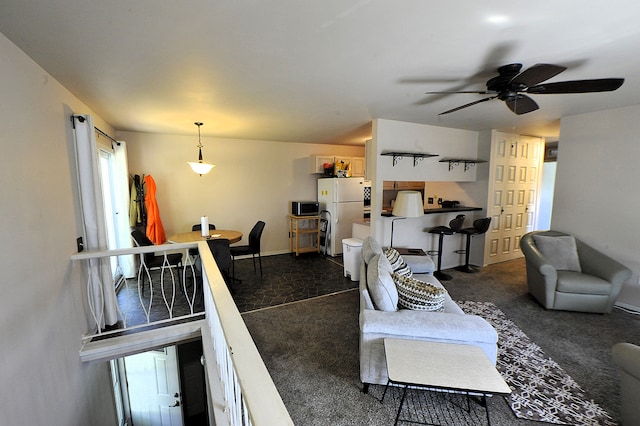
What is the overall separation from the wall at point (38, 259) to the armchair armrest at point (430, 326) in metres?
2.11

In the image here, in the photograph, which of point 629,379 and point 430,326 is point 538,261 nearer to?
point 629,379

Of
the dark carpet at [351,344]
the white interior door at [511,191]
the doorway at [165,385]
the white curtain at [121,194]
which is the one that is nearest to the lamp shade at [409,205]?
the dark carpet at [351,344]

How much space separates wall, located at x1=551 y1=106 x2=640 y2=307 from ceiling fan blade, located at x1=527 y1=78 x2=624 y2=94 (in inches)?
88.2

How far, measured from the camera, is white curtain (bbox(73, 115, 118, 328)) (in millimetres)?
2537

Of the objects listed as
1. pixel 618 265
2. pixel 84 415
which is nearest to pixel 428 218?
pixel 618 265

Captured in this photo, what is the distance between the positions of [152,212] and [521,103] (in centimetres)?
511

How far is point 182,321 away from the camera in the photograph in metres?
2.96

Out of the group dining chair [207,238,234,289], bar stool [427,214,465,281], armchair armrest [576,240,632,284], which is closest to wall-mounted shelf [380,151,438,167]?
bar stool [427,214,465,281]

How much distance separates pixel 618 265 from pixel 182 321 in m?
5.06

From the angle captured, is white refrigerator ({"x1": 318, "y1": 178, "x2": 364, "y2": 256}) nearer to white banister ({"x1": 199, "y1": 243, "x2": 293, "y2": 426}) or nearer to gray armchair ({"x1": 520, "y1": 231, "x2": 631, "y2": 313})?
gray armchair ({"x1": 520, "y1": 231, "x2": 631, "y2": 313})

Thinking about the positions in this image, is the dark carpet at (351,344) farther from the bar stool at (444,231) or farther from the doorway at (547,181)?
the doorway at (547,181)

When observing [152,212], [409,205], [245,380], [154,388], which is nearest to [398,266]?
[409,205]

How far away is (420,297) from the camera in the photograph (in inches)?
85.1

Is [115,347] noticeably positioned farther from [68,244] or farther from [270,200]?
[270,200]
